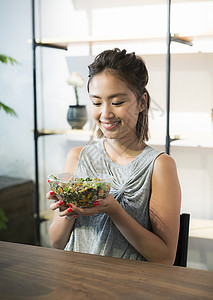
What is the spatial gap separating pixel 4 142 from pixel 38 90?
450 mm

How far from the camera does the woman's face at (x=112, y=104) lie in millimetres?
1152

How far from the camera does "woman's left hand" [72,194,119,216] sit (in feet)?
3.03

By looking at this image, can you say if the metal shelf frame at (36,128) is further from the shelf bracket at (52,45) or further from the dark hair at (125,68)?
the dark hair at (125,68)

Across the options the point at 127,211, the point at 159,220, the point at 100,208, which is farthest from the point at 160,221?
the point at 100,208

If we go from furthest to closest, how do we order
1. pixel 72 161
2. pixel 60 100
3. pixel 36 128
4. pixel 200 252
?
pixel 60 100 < pixel 36 128 < pixel 200 252 < pixel 72 161

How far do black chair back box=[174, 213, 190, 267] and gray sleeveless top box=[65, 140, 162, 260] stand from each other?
10 cm

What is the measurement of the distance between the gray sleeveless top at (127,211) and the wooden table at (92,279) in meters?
0.32

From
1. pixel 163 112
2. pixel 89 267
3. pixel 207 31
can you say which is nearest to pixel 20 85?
pixel 163 112

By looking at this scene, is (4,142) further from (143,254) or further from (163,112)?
(143,254)

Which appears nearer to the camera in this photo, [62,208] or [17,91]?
[62,208]

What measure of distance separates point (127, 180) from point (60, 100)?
1487 mm

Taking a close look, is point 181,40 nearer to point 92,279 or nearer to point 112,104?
point 112,104

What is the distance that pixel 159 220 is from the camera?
3.63 feet

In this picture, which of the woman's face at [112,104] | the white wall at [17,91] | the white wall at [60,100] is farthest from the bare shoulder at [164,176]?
the white wall at [17,91]
